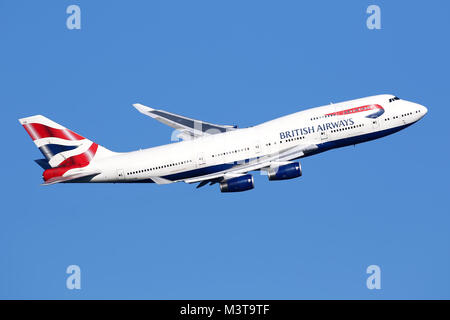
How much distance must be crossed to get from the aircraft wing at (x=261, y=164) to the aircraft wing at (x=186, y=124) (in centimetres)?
752

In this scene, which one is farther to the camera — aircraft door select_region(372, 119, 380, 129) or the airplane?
aircraft door select_region(372, 119, 380, 129)

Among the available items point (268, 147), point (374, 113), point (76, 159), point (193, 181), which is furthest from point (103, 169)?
point (374, 113)

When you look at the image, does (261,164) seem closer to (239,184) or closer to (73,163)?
(239,184)

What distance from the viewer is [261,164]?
86312 millimetres

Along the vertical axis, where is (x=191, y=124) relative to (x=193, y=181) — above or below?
above

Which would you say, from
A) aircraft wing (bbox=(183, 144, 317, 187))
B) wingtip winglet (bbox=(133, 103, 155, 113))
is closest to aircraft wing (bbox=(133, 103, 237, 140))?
wingtip winglet (bbox=(133, 103, 155, 113))

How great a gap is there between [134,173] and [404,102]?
2730 centimetres

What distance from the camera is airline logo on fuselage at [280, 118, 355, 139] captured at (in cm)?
8725

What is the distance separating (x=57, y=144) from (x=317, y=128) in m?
24.6

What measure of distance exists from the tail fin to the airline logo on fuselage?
18.0 metres

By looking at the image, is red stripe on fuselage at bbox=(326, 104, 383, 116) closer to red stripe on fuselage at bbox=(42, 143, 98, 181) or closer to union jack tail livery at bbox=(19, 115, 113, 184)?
red stripe on fuselage at bbox=(42, 143, 98, 181)

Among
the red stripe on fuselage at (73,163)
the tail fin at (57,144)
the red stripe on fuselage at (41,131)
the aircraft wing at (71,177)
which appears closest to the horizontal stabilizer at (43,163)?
the tail fin at (57,144)

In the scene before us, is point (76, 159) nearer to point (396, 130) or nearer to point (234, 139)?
point (234, 139)

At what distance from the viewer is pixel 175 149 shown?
86.3 m
